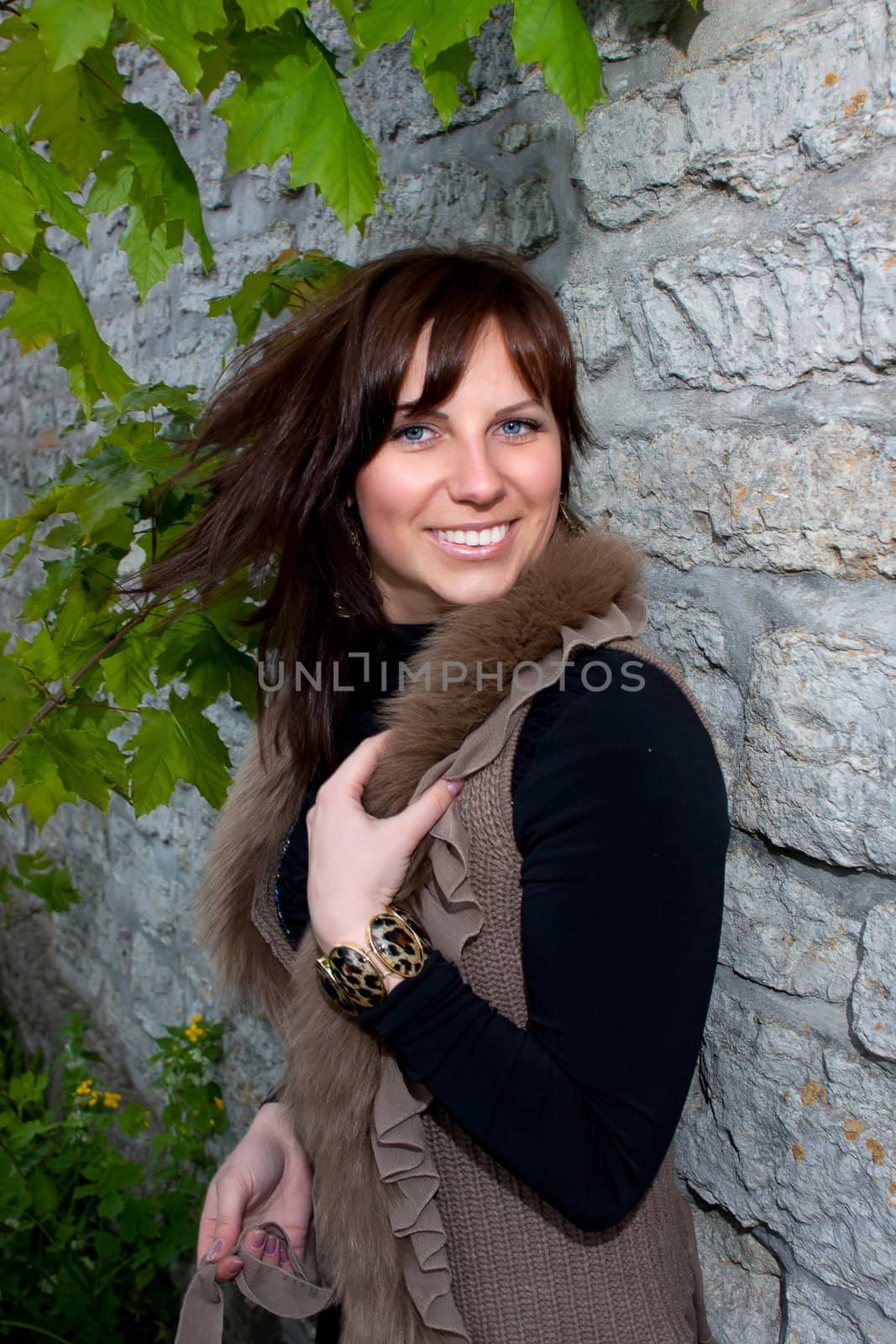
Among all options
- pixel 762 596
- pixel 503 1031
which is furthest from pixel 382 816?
pixel 762 596

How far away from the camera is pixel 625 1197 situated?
3.49 ft

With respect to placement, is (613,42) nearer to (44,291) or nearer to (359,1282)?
(44,291)

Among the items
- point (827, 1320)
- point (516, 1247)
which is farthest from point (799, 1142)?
point (516, 1247)

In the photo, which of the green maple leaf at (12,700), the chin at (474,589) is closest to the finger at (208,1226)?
the green maple leaf at (12,700)

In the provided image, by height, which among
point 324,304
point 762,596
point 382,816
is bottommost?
point 382,816

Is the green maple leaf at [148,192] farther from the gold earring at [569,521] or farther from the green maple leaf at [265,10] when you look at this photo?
the gold earring at [569,521]

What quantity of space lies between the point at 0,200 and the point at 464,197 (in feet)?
3.07

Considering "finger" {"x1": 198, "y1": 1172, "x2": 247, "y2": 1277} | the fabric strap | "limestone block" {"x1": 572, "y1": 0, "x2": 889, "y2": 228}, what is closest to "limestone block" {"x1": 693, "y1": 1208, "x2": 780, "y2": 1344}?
the fabric strap

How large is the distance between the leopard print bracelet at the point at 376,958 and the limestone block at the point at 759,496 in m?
0.65

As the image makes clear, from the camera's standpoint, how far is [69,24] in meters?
1.03

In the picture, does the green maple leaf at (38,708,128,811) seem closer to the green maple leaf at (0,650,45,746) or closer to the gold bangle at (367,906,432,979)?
the green maple leaf at (0,650,45,746)

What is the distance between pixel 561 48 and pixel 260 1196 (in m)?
1.64

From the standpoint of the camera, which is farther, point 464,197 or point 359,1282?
point 464,197

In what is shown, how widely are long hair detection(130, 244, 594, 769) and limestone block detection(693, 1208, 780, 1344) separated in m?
0.88
